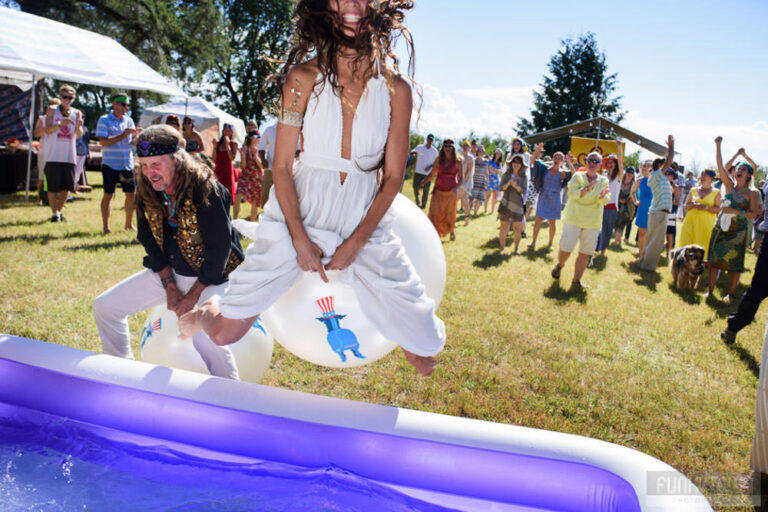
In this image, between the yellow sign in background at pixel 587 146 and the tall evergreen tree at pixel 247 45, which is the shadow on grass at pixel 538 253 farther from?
the tall evergreen tree at pixel 247 45

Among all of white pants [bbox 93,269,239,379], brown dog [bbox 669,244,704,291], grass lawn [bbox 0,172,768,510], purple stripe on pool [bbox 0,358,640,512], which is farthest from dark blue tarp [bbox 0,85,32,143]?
brown dog [bbox 669,244,704,291]

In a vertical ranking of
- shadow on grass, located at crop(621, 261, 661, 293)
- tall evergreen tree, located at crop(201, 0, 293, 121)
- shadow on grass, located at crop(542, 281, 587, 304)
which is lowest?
shadow on grass, located at crop(542, 281, 587, 304)

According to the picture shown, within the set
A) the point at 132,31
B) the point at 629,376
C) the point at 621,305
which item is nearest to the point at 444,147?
the point at 621,305

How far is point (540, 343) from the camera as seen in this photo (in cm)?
513

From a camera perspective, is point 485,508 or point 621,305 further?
point 621,305

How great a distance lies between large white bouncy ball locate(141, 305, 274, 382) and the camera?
125 inches

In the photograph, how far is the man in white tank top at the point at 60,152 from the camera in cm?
862

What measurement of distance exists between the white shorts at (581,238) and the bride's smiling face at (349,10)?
237 inches

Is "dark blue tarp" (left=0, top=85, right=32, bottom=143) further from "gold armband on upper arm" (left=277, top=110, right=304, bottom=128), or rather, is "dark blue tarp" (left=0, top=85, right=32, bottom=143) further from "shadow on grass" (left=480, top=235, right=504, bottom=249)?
"gold armband on upper arm" (left=277, top=110, right=304, bottom=128)

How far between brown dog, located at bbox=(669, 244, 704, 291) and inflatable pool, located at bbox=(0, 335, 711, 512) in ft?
22.9

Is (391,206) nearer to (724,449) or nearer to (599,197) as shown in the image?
(724,449)

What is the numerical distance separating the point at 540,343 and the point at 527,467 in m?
3.02

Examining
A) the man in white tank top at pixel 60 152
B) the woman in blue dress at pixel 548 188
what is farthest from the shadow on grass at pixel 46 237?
the woman in blue dress at pixel 548 188

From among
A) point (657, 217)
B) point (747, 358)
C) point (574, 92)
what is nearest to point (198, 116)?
point (657, 217)
